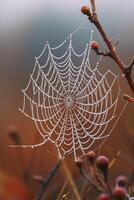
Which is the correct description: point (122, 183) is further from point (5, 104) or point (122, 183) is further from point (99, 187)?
point (5, 104)

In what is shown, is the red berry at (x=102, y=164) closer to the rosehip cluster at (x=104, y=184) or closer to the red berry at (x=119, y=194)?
the rosehip cluster at (x=104, y=184)

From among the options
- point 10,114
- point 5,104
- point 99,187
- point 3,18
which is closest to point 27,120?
point 10,114

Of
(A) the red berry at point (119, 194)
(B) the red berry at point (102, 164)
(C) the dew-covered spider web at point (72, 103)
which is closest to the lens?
(A) the red berry at point (119, 194)

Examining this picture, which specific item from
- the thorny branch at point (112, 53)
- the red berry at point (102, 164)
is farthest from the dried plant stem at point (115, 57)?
the red berry at point (102, 164)

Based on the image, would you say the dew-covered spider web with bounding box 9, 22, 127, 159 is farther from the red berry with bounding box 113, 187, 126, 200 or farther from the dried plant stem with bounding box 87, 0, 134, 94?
the red berry with bounding box 113, 187, 126, 200

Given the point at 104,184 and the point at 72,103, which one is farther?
the point at 72,103

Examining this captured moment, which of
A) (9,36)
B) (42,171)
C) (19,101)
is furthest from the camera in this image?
(9,36)

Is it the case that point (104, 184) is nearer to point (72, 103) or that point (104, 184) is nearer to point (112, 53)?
point (112, 53)

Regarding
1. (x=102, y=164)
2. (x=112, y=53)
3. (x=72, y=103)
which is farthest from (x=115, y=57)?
(x=72, y=103)

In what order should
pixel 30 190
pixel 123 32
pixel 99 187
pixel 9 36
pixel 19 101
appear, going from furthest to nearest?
pixel 9 36 → pixel 123 32 → pixel 19 101 → pixel 30 190 → pixel 99 187

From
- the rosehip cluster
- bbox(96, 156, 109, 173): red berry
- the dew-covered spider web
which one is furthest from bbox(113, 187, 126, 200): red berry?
the dew-covered spider web

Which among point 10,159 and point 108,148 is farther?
point 10,159
